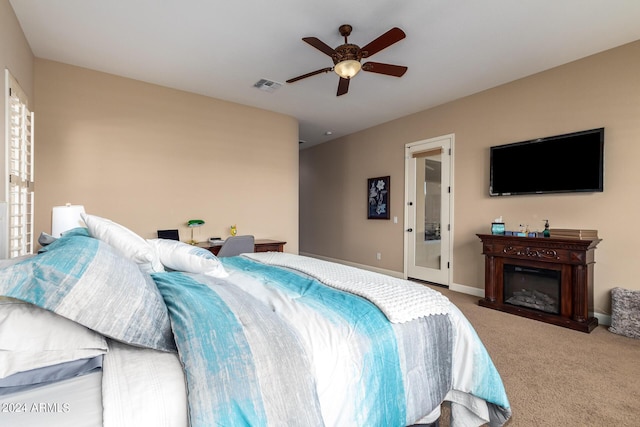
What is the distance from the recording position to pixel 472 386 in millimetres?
1409

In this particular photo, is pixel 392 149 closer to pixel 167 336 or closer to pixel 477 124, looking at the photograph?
pixel 477 124

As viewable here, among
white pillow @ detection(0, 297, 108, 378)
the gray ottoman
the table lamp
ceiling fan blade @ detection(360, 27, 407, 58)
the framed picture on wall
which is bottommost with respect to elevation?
the gray ottoman

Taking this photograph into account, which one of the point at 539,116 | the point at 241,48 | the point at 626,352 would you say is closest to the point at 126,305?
the point at 241,48

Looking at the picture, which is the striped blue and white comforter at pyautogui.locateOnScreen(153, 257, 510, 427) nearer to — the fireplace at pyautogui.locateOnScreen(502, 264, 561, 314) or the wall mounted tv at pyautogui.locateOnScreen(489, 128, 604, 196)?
the fireplace at pyautogui.locateOnScreen(502, 264, 561, 314)

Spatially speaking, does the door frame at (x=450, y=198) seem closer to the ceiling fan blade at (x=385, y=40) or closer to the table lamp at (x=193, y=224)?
the ceiling fan blade at (x=385, y=40)

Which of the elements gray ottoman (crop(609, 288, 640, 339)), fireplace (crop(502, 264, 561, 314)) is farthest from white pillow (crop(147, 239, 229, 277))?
gray ottoman (crop(609, 288, 640, 339))

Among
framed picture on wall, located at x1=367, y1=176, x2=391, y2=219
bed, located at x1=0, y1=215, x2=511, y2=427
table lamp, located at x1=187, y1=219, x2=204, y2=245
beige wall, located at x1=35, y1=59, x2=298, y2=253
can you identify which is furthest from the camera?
framed picture on wall, located at x1=367, y1=176, x2=391, y2=219

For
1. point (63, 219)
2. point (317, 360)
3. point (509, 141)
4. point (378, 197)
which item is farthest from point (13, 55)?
point (509, 141)

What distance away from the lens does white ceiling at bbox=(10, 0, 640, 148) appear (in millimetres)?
2500

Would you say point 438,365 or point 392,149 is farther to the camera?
point 392,149

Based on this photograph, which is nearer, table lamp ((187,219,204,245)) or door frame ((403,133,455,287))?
table lamp ((187,219,204,245))

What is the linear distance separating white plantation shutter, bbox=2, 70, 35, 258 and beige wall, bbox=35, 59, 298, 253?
0.51m

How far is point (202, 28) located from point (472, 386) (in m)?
3.39

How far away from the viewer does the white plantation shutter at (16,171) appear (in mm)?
2318
